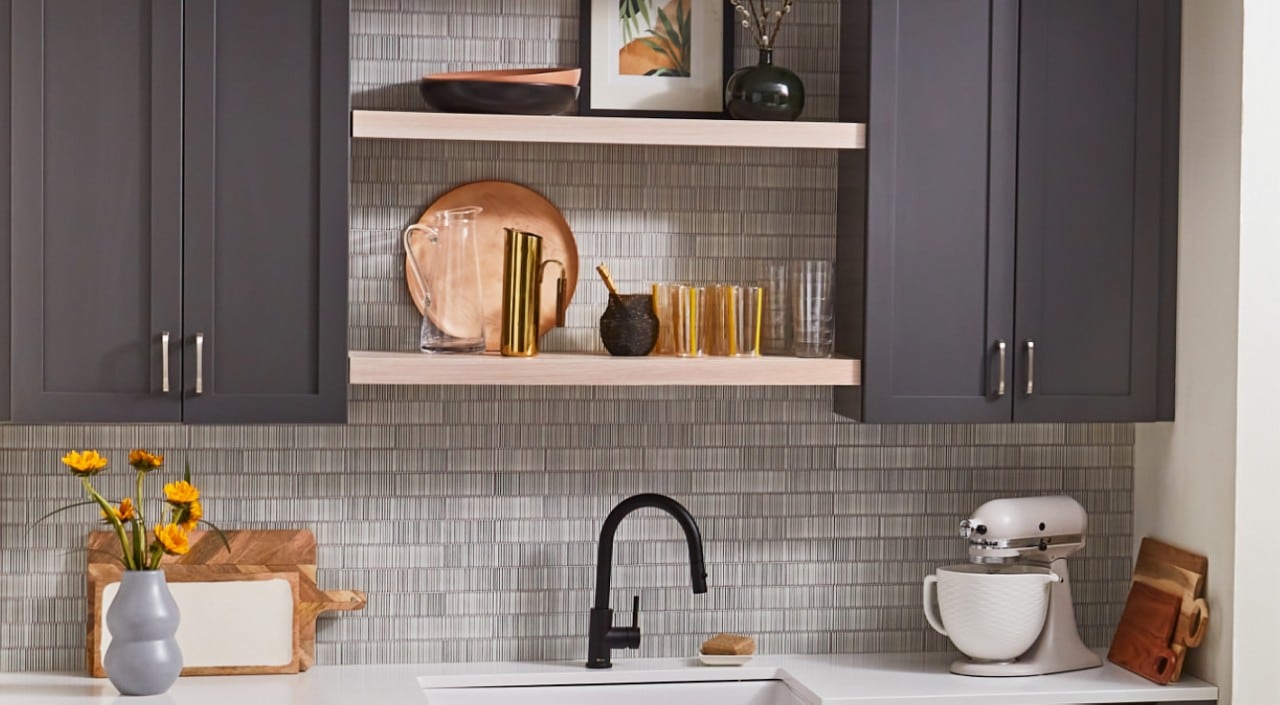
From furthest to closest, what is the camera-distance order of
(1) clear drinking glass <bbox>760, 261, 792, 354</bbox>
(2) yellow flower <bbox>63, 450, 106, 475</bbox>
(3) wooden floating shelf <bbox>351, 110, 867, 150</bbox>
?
(1) clear drinking glass <bbox>760, 261, 792, 354</bbox> < (3) wooden floating shelf <bbox>351, 110, 867, 150</bbox> < (2) yellow flower <bbox>63, 450, 106, 475</bbox>

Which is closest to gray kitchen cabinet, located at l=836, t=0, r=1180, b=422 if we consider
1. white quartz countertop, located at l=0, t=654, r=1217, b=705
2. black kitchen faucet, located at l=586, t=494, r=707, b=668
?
black kitchen faucet, located at l=586, t=494, r=707, b=668

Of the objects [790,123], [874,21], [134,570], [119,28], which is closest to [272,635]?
[134,570]

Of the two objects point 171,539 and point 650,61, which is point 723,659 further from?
point 650,61

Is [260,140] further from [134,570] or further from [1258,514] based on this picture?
[1258,514]

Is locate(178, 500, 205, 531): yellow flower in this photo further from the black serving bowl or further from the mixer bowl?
the mixer bowl

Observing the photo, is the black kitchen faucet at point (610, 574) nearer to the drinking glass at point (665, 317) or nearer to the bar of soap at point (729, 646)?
the bar of soap at point (729, 646)

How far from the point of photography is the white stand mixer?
259 centimetres

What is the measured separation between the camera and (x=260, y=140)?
237 cm

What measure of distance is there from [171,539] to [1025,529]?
154cm

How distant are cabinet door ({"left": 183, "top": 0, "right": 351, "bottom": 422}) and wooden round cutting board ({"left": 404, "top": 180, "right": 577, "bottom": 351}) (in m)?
0.29

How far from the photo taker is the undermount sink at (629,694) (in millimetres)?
2600

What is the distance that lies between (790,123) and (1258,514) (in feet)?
3.58

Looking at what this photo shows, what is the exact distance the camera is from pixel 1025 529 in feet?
8.57

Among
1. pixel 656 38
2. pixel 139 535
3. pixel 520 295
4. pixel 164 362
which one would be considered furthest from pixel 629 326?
pixel 139 535
